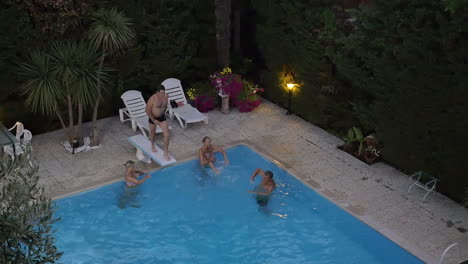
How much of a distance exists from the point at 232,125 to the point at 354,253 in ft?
19.0

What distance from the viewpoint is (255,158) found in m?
14.0

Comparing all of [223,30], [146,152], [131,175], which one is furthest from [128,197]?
[223,30]

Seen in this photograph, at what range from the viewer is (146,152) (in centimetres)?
1334

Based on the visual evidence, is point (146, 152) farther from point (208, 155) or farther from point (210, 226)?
point (210, 226)

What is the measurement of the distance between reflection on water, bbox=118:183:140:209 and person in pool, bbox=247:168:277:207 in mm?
2444

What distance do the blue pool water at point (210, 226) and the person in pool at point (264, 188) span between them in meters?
0.16

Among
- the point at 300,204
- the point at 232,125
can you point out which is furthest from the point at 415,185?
the point at 232,125

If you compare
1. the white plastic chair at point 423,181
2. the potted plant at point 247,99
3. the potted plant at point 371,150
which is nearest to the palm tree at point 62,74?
the potted plant at point 247,99

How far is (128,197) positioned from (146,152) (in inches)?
51.5

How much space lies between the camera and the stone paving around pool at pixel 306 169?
1122 cm

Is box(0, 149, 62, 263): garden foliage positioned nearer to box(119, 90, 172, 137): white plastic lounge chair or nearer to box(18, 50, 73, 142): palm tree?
box(18, 50, 73, 142): palm tree

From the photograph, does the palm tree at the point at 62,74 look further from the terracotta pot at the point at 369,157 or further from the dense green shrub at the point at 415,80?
the terracotta pot at the point at 369,157

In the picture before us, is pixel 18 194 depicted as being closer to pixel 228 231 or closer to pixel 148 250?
pixel 148 250

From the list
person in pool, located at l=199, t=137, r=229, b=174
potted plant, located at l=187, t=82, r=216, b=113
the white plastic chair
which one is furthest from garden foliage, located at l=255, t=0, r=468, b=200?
person in pool, located at l=199, t=137, r=229, b=174
